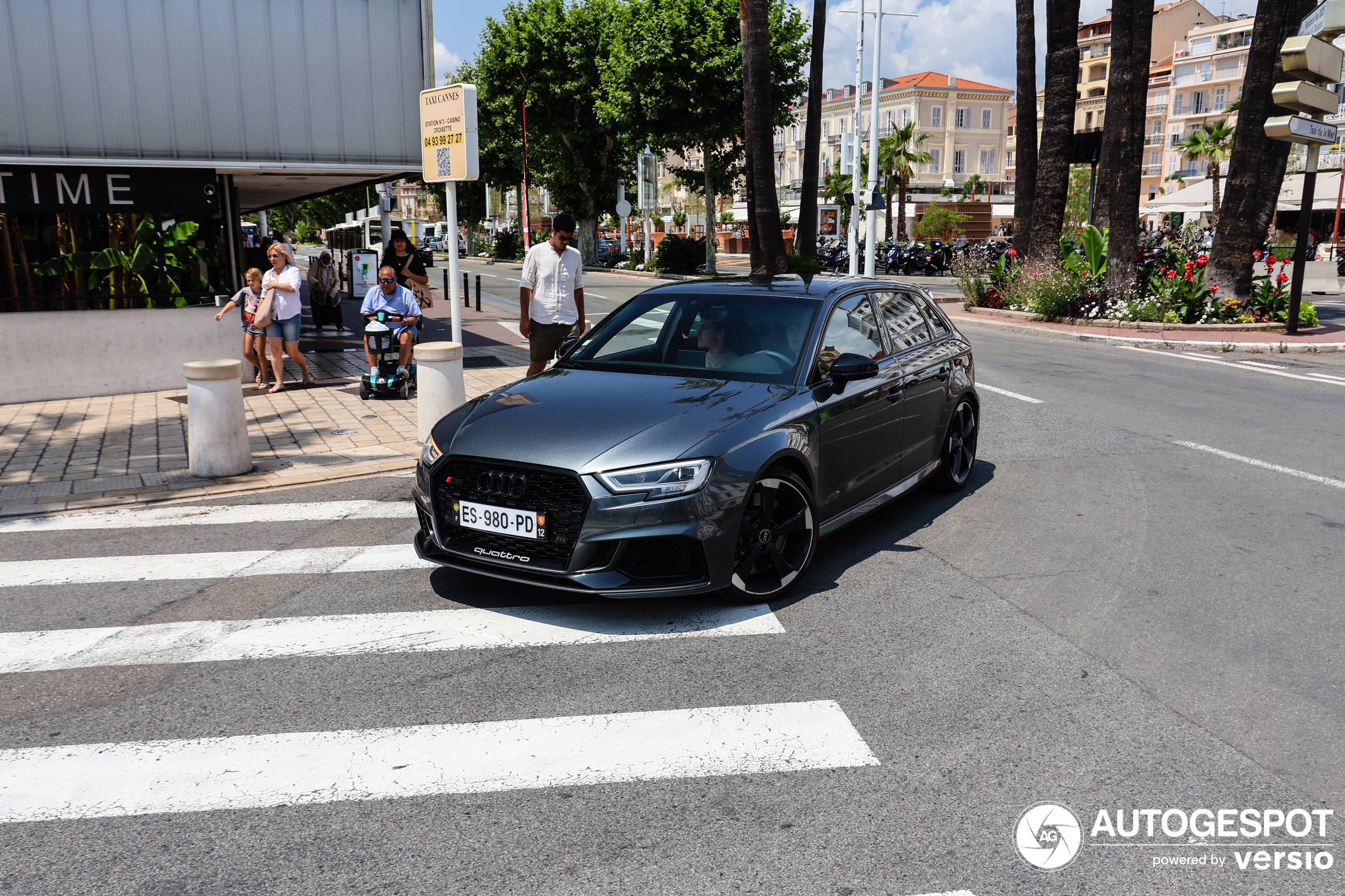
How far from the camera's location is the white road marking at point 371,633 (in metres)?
4.51

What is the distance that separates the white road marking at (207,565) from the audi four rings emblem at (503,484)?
41.7 inches

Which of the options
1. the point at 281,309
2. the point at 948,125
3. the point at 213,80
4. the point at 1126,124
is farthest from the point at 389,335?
the point at 948,125

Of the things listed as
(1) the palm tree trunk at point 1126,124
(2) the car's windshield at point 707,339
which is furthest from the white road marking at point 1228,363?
(2) the car's windshield at point 707,339

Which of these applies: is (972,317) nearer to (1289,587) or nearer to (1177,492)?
(1177,492)

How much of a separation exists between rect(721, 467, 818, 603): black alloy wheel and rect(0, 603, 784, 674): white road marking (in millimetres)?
133

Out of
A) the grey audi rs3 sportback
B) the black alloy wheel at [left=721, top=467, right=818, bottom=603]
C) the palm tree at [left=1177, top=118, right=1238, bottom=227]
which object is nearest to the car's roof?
the grey audi rs3 sportback

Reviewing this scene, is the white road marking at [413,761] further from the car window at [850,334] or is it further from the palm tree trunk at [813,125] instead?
the palm tree trunk at [813,125]

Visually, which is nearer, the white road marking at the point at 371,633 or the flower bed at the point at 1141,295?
the white road marking at the point at 371,633

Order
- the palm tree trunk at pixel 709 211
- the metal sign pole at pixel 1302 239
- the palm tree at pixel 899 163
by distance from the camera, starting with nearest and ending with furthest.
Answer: the metal sign pole at pixel 1302 239 → the palm tree trunk at pixel 709 211 → the palm tree at pixel 899 163

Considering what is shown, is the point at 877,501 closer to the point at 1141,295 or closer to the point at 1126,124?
the point at 1141,295

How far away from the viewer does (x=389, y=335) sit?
11367mm

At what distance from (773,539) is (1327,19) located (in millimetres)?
14127

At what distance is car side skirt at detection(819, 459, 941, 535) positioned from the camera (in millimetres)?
5578

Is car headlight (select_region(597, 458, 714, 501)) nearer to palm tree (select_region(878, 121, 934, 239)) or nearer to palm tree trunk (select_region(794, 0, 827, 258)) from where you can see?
palm tree trunk (select_region(794, 0, 827, 258))
